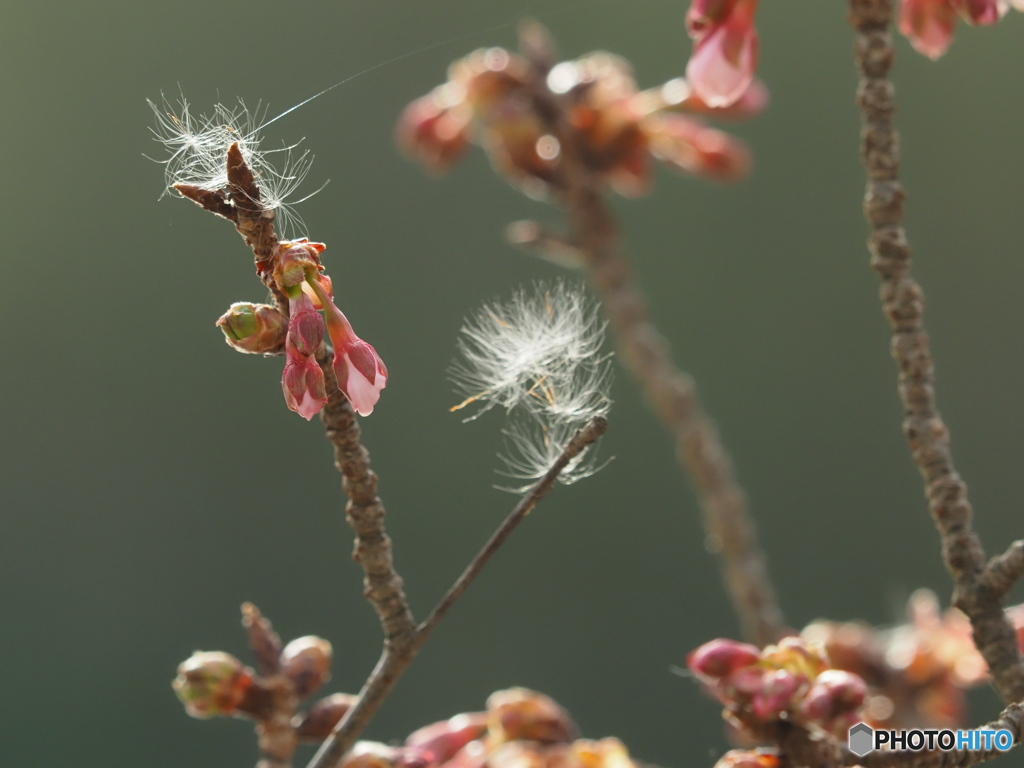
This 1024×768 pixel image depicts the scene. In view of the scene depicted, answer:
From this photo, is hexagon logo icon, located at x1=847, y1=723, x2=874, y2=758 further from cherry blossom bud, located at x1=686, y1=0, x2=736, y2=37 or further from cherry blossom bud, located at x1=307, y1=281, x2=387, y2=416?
cherry blossom bud, located at x1=686, y1=0, x2=736, y2=37

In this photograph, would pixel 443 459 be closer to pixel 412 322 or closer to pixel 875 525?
pixel 412 322

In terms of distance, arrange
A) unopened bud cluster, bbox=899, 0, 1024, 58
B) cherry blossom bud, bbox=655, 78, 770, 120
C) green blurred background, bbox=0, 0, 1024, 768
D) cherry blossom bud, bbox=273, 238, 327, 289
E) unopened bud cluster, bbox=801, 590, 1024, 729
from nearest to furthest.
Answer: cherry blossom bud, bbox=273, 238, 327, 289
unopened bud cluster, bbox=899, 0, 1024, 58
unopened bud cluster, bbox=801, 590, 1024, 729
cherry blossom bud, bbox=655, 78, 770, 120
green blurred background, bbox=0, 0, 1024, 768

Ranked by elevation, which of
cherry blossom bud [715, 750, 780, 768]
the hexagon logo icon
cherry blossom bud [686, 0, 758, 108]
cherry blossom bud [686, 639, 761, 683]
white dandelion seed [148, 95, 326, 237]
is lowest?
cherry blossom bud [715, 750, 780, 768]

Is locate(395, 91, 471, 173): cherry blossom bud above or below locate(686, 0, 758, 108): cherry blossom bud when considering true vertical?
above

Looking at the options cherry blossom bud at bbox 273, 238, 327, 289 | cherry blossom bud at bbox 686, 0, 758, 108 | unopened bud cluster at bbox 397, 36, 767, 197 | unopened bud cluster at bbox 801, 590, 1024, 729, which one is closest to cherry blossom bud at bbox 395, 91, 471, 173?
unopened bud cluster at bbox 397, 36, 767, 197

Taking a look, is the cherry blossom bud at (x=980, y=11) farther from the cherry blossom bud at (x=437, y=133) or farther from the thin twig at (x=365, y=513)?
the cherry blossom bud at (x=437, y=133)

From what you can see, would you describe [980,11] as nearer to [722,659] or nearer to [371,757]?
[722,659]

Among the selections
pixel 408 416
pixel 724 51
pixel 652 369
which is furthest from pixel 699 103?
pixel 408 416
